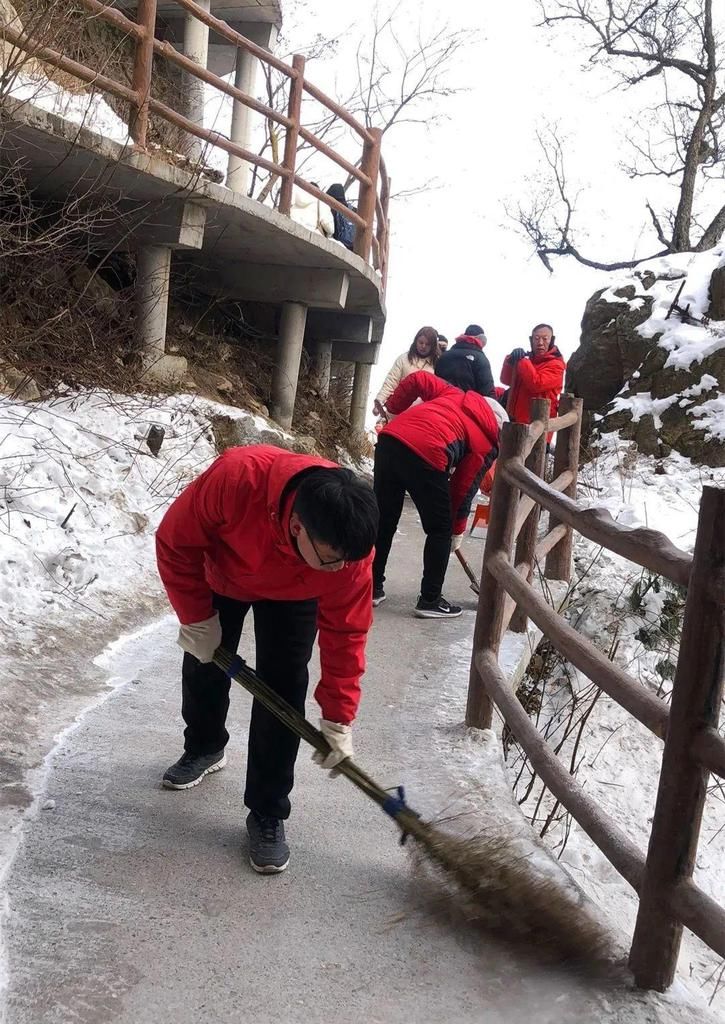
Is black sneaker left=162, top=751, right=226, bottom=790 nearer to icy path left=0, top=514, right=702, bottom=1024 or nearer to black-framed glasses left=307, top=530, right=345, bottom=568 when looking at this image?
icy path left=0, top=514, right=702, bottom=1024

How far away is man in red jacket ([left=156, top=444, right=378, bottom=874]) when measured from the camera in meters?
2.24

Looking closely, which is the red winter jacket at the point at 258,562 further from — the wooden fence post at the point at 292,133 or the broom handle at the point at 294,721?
the wooden fence post at the point at 292,133

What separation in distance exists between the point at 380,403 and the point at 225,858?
13.9ft

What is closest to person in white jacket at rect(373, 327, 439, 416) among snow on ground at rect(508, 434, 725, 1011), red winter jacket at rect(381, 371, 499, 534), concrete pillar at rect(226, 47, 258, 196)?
red winter jacket at rect(381, 371, 499, 534)

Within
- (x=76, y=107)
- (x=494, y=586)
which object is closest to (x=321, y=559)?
(x=494, y=586)

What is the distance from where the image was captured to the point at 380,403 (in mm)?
6363

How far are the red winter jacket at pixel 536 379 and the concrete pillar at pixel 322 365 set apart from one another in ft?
12.3

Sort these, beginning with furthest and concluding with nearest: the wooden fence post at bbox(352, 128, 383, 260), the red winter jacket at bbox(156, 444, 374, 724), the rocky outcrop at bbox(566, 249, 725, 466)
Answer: the rocky outcrop at bbox(566, 249, 725, 466)
the wooden fence post at bbox(352, 128, 383, 260)
the red winter jacket at bbox(156, 444, 374, 724)

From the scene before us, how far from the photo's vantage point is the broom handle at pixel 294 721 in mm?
2486

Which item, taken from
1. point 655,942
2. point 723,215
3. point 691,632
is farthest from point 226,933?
point 723,215

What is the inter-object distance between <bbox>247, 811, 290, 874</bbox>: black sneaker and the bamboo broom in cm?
30

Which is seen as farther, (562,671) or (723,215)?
(723,215)

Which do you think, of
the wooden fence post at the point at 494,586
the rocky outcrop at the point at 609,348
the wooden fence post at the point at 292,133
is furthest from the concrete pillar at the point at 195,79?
the wooden fence post at the point at 494,586

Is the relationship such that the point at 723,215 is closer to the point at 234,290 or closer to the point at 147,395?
the point at 234,290
